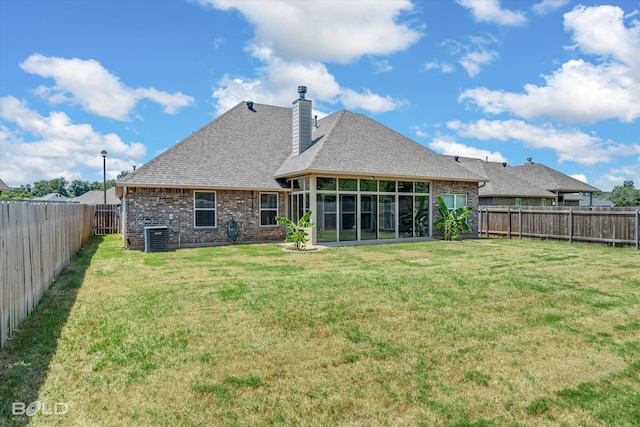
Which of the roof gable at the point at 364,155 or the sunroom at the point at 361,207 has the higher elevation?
the roof gable at the point at 364,155

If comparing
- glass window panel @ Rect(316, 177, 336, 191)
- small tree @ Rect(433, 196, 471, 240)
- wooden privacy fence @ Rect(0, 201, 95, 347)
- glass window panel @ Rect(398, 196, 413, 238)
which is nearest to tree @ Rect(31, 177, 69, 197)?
glass window panel @ Rect(316, 177, 336, 191)

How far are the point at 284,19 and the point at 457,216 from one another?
11.2m

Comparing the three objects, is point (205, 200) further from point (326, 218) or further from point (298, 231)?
point (326, 218)

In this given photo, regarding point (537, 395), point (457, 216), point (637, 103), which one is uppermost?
point (637, 103)

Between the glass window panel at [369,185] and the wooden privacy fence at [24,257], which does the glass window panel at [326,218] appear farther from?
the wooden privacy fence at [24,257]

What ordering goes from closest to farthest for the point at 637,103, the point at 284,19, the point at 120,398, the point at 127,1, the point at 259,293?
the point at 120,398
the point at 259,293
the point at 127,1
the point at 284,19
the point at 637,103

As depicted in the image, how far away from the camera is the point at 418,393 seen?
Result: 3.16m

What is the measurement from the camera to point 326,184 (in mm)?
14562

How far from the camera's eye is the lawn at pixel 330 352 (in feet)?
9.54

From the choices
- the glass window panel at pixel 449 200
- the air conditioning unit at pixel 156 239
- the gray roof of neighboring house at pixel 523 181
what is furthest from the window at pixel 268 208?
the gray roof of neighboring house at pixel 523 181

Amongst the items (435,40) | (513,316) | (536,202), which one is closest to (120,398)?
(513,316)

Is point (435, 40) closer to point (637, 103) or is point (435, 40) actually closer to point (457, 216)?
point (457, 216)

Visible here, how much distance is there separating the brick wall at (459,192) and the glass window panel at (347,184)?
14.3 ft

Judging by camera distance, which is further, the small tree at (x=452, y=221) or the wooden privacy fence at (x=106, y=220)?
the wooden privacy fence at (x=106, y=220)
